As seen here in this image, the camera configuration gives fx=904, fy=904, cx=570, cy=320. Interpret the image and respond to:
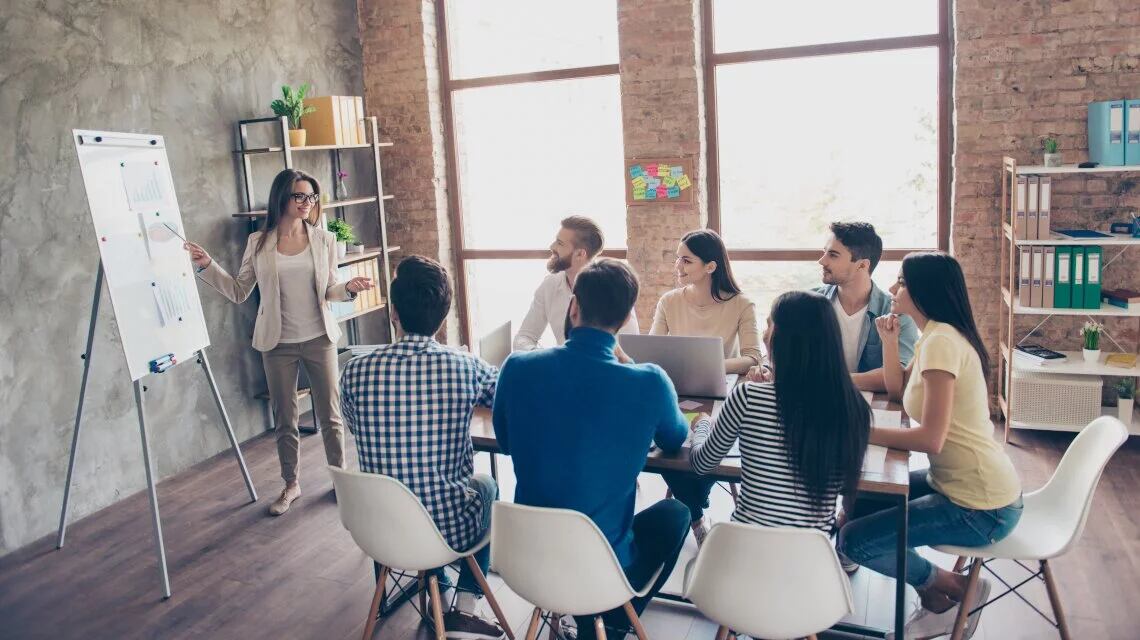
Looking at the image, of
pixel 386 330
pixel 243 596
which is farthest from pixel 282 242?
pixel 386 330

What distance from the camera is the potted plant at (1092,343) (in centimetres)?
494

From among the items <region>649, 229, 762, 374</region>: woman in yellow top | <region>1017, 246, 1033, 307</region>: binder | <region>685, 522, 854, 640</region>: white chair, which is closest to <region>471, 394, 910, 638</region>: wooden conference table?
<region>685, 522, 854, 640</region>: white chair

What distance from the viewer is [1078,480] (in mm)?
2771

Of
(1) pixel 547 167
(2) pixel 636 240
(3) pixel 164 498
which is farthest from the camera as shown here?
(1) pixel 547 167

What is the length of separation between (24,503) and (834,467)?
12.6ft

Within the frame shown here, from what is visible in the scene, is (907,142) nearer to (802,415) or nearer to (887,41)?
(887,41)

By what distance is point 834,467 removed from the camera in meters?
2.45

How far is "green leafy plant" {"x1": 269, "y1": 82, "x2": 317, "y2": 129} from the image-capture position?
5.51 metres

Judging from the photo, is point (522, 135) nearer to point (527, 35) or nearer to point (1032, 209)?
point (527, 35)

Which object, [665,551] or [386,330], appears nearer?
[665,551]

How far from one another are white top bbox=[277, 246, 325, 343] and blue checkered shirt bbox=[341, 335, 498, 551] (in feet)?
5.71

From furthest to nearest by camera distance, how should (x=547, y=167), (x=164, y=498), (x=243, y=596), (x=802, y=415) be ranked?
1. (x=547, y=167)
2. (x=164, y=498)
3. (x=243, y=596)
4. (x=802, y=415)

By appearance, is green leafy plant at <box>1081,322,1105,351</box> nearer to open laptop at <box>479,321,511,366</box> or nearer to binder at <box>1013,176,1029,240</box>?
binder at <box>1013,176,1029,240</box>

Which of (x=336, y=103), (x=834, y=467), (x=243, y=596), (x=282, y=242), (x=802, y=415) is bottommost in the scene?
(x=243, y=596)
